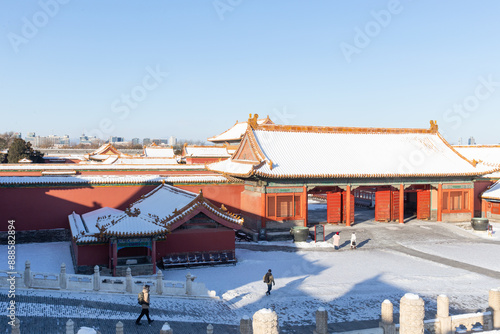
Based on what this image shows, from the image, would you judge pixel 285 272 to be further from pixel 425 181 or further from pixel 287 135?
pixel 425 181

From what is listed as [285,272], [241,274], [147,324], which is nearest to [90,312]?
[147,324]

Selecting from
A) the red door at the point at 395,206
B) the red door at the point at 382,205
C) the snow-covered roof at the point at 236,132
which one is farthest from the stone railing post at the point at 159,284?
the snow-covered roof at the point at 236,132

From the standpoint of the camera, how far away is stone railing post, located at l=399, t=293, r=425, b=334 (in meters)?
9.19

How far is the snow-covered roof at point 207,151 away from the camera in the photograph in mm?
58156

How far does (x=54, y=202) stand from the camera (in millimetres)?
26406

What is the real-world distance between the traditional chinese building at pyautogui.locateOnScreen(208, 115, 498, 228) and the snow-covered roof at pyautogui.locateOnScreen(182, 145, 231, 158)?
2571 cm

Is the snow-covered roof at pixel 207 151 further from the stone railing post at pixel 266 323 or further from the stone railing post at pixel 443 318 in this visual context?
the stone railing post at pixel 266 323

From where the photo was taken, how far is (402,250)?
24.5 metres

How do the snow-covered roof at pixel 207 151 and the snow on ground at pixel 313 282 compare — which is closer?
the snow on ground at pixel 313 282

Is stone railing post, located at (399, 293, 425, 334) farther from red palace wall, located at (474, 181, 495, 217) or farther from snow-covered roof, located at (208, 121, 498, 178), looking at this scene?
red palace wall, located at (474, 181, 495, 217)

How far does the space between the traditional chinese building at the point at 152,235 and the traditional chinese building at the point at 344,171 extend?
5.55 metres

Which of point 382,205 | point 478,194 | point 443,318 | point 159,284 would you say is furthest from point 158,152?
point 443,318

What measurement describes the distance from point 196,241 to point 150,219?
8.40ft

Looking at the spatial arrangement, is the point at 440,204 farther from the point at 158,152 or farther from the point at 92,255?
the point at 158,152
